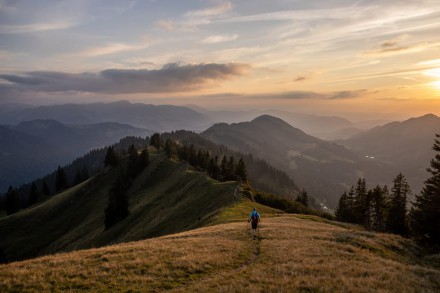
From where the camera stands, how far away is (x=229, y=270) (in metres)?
20.0

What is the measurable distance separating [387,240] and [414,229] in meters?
10.3

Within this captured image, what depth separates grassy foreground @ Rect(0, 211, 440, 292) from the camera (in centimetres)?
1628

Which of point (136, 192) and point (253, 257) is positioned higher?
point (253, 257)

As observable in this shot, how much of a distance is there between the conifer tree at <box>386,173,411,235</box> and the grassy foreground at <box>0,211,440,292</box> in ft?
167

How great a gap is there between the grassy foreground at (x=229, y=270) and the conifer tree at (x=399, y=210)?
167ft

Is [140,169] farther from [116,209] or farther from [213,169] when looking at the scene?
[116,209]

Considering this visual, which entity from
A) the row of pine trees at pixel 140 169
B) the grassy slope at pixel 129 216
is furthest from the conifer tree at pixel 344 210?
the grassy slope at pixel 129 216

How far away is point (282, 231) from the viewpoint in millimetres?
35844

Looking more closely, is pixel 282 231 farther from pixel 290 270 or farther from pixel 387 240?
pixel 290 270

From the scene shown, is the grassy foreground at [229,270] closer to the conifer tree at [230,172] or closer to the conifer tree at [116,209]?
the conifer tree at [116,209]

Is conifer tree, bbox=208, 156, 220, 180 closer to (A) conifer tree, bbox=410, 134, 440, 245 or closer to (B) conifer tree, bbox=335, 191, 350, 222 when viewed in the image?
(B) conifer tree, bbox=335, 191, 350, 222

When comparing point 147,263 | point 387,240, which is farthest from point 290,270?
point 387,240

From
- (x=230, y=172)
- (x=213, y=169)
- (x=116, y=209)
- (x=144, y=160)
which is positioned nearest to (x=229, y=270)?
(x=116, y=209)

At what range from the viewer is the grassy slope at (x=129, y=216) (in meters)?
64.1
